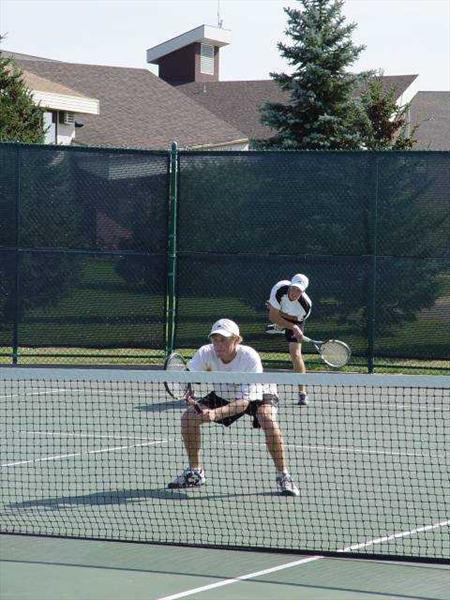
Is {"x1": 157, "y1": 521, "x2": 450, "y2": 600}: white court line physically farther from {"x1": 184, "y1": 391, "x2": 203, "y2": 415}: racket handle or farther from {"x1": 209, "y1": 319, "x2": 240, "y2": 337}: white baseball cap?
{"x1": 209, "y1": 319, "x2": 240, "y2": 337}: white baseball cap

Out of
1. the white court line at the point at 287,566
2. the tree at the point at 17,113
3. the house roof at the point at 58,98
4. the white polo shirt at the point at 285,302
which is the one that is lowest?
the white court line at the point at 287,566

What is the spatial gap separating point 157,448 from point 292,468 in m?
1.34

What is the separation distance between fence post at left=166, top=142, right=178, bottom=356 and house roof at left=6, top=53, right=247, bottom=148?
687 inches

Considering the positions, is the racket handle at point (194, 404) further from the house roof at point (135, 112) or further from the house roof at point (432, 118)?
the house roof at point (432, 118)

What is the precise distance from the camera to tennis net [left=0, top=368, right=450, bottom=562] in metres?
7.01

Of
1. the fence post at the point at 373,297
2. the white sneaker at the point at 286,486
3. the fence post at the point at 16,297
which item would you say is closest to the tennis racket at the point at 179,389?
the white sneaker at the point at 286,486

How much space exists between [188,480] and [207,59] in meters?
45.4

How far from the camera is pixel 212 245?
1627cm

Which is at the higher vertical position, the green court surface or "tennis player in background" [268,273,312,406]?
"tennis player in background" [268,273,312,406]

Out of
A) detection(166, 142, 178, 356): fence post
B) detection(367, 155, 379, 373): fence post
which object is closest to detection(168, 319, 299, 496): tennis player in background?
detection(367, 155, 379, 373): fence post

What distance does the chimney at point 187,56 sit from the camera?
51281 mm

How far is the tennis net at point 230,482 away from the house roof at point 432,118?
115ft

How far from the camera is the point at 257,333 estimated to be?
1625 cm

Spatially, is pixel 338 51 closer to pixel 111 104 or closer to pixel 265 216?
pixel 265 216
